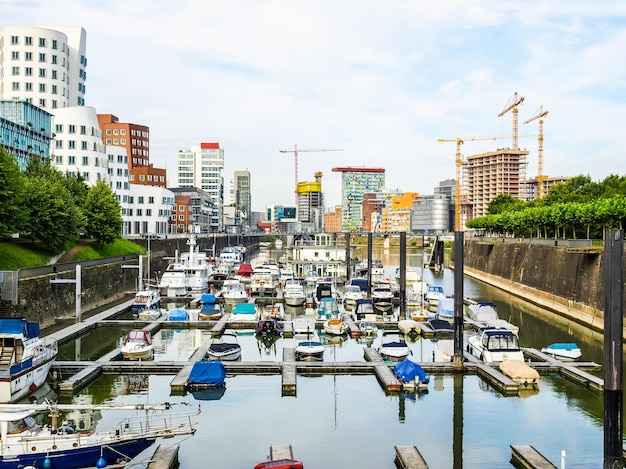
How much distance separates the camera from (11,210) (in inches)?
2021

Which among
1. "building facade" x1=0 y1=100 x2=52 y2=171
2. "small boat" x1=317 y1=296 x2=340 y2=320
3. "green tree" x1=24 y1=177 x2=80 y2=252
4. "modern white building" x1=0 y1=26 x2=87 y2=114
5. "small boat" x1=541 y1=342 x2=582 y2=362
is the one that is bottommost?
"small boat" x1=541 y1=342 x2=582 y2=362

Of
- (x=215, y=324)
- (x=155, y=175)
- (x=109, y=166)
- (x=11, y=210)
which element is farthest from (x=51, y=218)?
(x=155, y=175)

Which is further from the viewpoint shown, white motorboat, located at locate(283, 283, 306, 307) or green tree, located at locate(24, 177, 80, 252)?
white motorboat, located at locate(283, 283, 306, 307)

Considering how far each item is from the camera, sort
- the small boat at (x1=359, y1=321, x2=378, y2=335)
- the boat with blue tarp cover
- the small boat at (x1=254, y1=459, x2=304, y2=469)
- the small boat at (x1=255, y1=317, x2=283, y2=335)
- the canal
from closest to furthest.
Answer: the small boat at (x1=254, y1=459, x2=304, y2=469)
the canal
the boat with blue tarp cover
the small boat at (x1=255, y1=317, x2=283, y2=335)
the small boat at (x1=359, y1=321, x2=378, y2=335)

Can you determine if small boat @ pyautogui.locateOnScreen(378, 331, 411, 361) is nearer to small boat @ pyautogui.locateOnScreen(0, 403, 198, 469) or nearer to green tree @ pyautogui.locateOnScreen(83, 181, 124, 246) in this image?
small boat @ pyautogui.locateOnScreen(0, 403, 198, 469)

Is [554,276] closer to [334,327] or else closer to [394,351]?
[334,327]

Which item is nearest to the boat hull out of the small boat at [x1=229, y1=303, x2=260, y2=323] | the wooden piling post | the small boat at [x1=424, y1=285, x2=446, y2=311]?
Result: the wooden piling post

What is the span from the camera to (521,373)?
36500 mm

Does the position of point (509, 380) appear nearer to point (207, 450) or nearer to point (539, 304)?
point (207, 450)

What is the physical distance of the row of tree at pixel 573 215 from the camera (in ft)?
246

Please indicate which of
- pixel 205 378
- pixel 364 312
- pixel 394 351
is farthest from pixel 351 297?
pixel 205 378

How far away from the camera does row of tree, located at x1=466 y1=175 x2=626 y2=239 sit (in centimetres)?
7512

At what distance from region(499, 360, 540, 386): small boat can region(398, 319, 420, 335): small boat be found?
51.1 ft

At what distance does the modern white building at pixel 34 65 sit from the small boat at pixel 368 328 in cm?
8615
